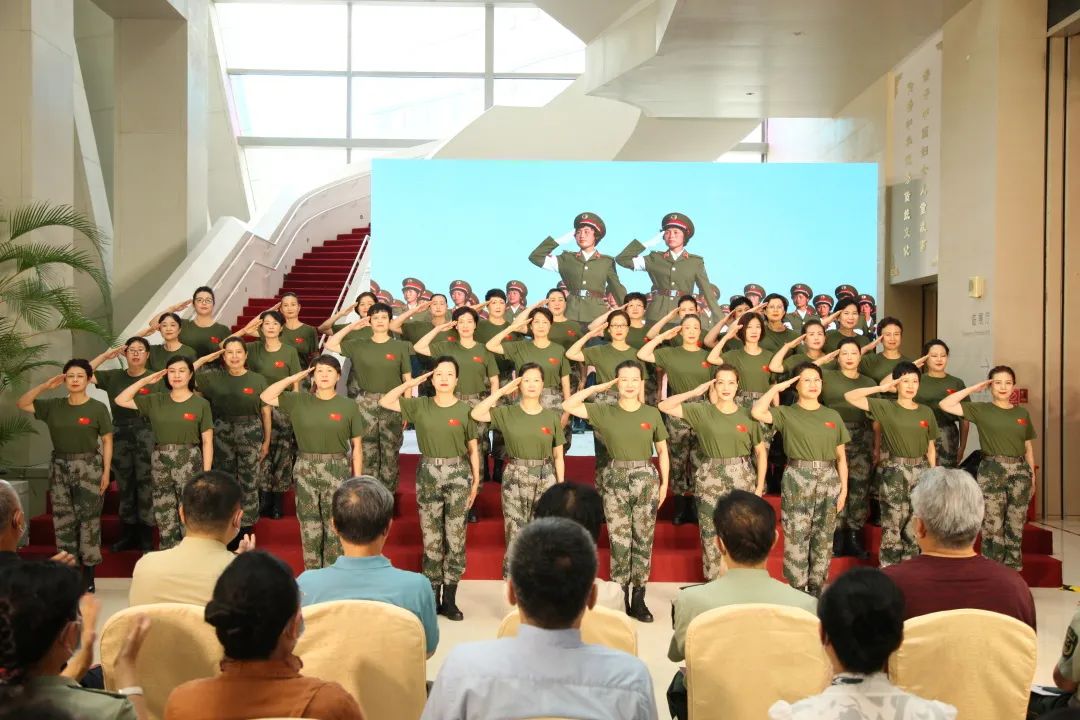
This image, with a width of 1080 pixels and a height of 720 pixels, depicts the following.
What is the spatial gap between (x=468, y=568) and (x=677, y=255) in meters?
4.95

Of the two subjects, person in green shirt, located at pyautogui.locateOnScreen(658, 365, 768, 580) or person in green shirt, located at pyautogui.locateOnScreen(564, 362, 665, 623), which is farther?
person in green shirt, located at pyautogui.locateOnScreen(658, 365, 768, 580)

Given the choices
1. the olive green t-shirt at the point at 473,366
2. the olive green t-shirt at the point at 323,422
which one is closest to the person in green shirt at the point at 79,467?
the olive green t-shirt at the point at 323,422

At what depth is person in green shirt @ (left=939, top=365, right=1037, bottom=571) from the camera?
6.89 m

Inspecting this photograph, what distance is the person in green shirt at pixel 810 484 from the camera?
6.44m

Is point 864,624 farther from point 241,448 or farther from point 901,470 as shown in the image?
point 241,448

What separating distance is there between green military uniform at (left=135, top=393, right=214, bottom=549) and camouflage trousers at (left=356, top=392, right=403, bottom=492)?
1108 mm

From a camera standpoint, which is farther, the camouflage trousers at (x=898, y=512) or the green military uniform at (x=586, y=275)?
the green military uniform at (x=586, y=275)

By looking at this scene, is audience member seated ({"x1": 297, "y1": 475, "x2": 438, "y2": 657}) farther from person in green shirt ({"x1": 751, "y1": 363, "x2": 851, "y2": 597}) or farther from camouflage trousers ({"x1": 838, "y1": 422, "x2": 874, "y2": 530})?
camouflage trousers ({"x1": 838, "y1": 422, "x2": 874, "y2": 530})

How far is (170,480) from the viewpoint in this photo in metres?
6.84

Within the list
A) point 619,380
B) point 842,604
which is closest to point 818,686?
point 842,604

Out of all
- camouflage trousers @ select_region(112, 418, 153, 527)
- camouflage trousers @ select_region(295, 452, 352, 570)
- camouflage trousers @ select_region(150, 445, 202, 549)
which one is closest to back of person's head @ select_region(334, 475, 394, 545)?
camouflage trousers @ select_region(295, 452, 352, 570)

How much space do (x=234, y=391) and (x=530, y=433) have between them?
2.26 metres

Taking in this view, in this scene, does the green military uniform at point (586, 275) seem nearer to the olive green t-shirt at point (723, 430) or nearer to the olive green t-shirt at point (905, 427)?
the olive green t-shirt at point (723, 430)

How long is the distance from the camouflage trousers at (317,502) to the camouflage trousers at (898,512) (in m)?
3.42
